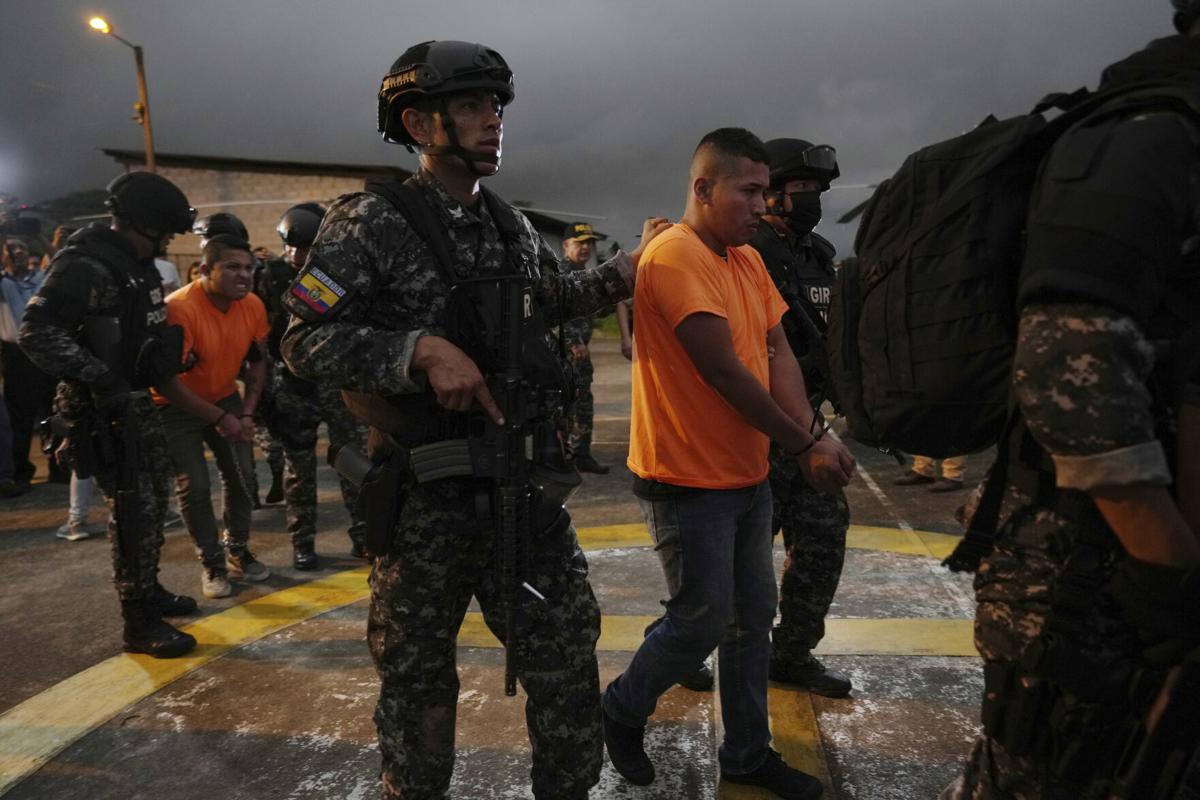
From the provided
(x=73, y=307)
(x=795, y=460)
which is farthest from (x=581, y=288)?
(x=73, y=307)

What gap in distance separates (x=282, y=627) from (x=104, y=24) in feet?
48.4

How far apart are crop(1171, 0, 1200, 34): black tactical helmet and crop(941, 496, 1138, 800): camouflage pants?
899 mm

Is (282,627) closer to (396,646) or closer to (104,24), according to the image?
(396,646)

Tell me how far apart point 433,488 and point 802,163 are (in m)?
2.20

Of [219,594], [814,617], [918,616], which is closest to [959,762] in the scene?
[814,617]

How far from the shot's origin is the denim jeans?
4.47 m

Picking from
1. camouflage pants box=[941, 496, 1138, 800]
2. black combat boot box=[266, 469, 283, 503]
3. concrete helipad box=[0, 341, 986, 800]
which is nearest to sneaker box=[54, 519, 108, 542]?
concrete helipad box=[0, 341, 986, 800]

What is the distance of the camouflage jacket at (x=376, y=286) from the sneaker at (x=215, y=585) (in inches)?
118

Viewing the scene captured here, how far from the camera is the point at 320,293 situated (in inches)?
77.8

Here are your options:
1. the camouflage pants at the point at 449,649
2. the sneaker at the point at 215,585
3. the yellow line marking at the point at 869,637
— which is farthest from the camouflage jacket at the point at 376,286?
the sneaker at the point at 215,585

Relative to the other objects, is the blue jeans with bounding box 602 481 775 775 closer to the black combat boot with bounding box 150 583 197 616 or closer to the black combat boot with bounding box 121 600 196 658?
the black combat boot with bounding box 121 600 196 658

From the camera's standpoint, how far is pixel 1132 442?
1.21 metres

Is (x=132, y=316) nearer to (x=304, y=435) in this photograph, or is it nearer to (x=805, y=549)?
(x=304, y=435)

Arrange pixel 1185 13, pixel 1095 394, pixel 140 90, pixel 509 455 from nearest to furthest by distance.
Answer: pixel 1095 394 < pixel 1185 13 < pixel 509 455 < pixel 140 90
